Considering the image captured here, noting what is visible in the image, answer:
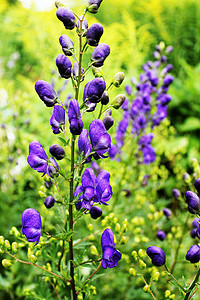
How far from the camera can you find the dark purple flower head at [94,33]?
933 millimetres

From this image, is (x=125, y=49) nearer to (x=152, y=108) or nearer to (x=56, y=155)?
(x=152, y=108)

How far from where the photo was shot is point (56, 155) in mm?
999

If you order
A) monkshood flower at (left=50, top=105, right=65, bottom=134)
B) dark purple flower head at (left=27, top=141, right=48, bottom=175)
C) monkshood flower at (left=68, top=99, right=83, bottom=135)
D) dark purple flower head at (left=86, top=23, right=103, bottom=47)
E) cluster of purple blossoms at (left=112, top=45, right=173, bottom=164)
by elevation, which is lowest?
cluster of purple blossoms at (left=112, top=45, right=173, bottom=164)

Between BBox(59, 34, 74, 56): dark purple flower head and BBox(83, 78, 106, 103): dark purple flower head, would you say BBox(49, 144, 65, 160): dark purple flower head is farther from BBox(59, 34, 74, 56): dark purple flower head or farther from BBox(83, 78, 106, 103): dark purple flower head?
BBox(59, 34, 74, 56): dark purple flower head

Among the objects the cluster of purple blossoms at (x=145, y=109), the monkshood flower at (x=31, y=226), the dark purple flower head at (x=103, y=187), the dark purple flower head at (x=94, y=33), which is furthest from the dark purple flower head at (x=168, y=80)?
the monkshood flower at (x=31, y=226)

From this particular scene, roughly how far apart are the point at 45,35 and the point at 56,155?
4.94 m

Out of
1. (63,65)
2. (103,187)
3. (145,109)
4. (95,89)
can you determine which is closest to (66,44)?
(63,65)

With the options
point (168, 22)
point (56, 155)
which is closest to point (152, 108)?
point (56, 155)

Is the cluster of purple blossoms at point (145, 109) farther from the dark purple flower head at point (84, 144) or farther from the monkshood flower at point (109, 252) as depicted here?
the monkshood flower at point (109, 252)

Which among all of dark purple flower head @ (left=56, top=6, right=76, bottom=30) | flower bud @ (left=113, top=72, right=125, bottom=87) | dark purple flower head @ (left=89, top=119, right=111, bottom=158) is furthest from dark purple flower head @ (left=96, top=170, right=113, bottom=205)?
dark purple flower head @ (left=56, top=6, right=76, bottom=30)

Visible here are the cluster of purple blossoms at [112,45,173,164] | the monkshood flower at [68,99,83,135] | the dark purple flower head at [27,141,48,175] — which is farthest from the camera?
the cluster of purple blossoms at [112,45,173,164]

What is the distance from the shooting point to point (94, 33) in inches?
37.3

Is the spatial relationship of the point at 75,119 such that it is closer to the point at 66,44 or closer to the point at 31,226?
the point at 66,44

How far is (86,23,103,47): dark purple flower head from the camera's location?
93cm
